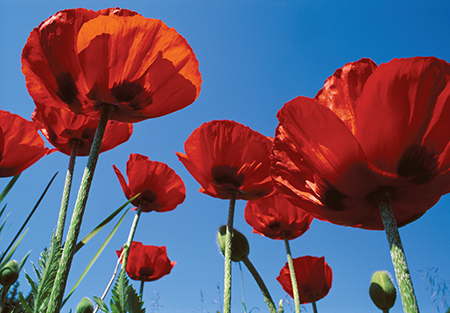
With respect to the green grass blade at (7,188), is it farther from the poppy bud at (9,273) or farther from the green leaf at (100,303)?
the green leaf at (100,303)

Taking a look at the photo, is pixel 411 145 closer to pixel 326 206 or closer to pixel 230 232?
pixel 326 206

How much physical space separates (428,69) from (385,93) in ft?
0.32

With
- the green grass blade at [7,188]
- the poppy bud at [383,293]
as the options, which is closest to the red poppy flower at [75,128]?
the green grass blade at [7,188]

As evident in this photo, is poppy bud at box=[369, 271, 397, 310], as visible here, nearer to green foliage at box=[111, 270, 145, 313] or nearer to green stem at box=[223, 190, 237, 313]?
green stem at box=[223, 190, 237, 313]

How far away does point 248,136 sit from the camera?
1.71 meters

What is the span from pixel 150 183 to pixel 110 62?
62.7 inches

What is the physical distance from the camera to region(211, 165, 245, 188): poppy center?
1.73m

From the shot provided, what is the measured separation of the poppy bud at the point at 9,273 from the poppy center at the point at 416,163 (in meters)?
1.80

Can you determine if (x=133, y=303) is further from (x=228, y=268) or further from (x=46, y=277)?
(x=228, y=268)

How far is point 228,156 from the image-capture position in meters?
1.72

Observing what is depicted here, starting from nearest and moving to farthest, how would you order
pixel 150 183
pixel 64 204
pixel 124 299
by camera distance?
pixel 124 299
pixel 64 204
pixel 150 183

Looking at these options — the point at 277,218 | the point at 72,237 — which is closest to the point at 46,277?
the point at 72,237

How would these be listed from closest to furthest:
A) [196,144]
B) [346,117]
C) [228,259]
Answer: [346,117]
[228,259]
[196,144]

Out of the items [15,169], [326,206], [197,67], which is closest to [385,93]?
[326,206]
